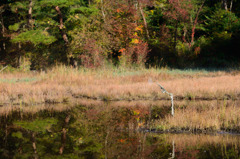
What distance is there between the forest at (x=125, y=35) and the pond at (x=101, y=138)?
8140 mm

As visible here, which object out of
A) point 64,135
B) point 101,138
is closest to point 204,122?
point 101,138

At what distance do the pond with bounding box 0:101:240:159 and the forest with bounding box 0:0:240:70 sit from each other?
320 inches

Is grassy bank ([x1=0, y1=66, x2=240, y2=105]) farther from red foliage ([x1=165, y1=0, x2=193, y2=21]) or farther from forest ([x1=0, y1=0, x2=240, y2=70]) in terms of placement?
red foliage ([x1=165, y1=0, x2=193, y2=21])

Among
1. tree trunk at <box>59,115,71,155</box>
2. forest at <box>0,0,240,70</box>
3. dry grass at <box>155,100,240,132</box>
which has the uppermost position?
forest at <box>0,0,240,70</box>

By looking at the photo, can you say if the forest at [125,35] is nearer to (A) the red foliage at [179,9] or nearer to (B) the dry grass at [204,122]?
(A) the red foliage at [179,9]

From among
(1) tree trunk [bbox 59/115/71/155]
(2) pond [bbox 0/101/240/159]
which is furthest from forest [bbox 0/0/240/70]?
(1) tree trunk [bbox 59/115/71/155]

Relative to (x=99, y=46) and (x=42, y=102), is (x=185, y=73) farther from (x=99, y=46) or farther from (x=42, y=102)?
(x=42, y=102)

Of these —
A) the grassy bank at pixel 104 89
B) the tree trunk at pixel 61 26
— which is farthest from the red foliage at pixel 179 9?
the grassy bank at pixel 104 89

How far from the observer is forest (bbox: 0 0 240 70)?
680 inches

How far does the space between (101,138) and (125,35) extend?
12.9 meters

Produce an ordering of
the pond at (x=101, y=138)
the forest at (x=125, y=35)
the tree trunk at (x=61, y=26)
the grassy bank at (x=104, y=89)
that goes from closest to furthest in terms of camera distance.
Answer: the pond at (x=101, y=138) < the grassy bank at (x=104, y=89) < the forest at (x=125, y=35) < the tree trunk at (x=61, y=26)

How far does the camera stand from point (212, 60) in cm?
1884

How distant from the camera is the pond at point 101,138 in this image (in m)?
5.38

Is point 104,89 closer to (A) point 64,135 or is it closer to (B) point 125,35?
(A) point 64,135
